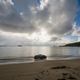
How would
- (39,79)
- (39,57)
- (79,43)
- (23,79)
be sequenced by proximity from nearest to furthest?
(39,79)
(23,79)
(39,57)
(79,43)

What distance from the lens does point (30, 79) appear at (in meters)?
9.35

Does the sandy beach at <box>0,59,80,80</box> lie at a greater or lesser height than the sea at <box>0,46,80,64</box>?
lesser

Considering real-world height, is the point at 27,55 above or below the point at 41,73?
above

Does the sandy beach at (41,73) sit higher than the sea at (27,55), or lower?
lower

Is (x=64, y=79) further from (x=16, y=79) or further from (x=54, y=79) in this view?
(x=16, y=79)

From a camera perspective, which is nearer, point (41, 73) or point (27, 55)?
point (41, 73)

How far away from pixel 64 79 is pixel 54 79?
56 centimetres

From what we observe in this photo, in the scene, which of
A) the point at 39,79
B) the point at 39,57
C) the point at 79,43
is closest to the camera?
the point at 39,79

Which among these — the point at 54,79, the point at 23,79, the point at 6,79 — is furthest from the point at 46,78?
the point at 6,79

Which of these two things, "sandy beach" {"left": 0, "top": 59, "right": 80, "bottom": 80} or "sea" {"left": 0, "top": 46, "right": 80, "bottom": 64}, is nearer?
"sandy beach" {"left": 0, "top": 59, "right": 80, "bottom": 80}

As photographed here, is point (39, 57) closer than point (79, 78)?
No

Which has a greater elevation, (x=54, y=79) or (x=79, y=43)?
(x=79, y=43)

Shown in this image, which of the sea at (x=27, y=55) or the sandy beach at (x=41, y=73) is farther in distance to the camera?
the sea at (x=27, y=55)

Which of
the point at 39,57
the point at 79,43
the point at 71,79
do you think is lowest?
the point at 71,79
